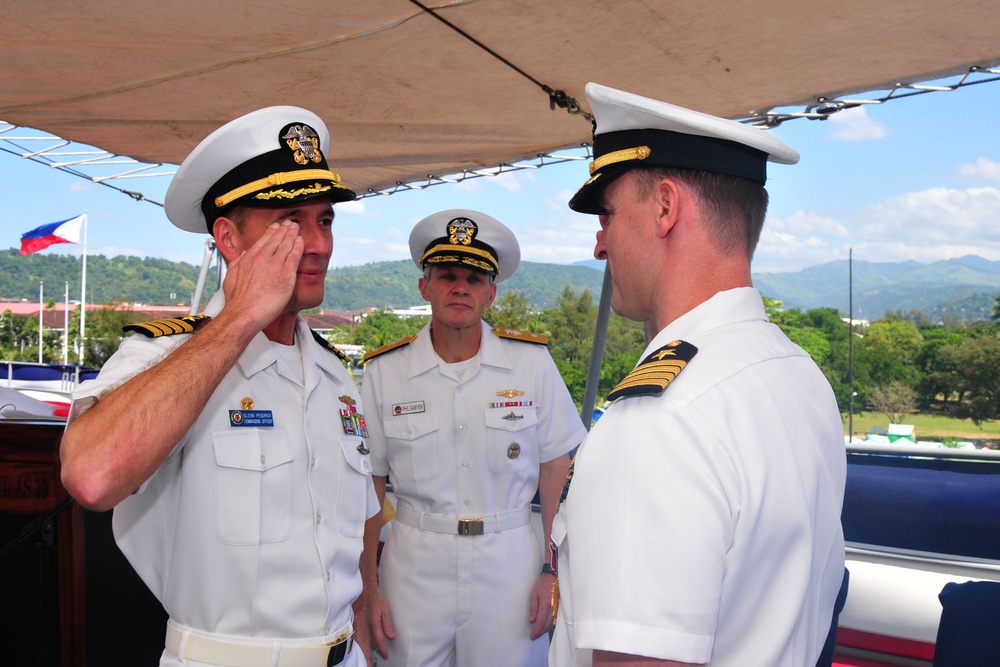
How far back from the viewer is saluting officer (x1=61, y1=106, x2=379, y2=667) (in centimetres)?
127

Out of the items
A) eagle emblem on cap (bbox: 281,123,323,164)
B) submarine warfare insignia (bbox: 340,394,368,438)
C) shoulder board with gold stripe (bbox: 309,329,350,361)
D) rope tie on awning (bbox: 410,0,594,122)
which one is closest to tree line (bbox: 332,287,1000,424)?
rope tie on awning (bbox: 410,0,594,122)

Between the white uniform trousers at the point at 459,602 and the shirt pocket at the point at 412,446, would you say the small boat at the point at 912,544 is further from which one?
the shirt pocket at the point at 412,446

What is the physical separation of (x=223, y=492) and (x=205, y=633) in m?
0.26

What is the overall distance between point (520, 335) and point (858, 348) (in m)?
11.3

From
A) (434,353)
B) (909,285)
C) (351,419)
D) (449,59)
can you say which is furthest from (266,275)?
(909,285)

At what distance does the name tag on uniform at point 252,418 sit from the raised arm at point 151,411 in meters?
0.24

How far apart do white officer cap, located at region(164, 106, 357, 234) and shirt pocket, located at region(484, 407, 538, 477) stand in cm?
125

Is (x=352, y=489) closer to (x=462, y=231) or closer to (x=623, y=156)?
(x=623, y=156)

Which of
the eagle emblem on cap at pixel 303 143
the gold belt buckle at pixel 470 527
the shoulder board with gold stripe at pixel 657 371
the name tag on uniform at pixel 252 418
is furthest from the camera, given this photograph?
the gold belt buckle at pixel 470 527

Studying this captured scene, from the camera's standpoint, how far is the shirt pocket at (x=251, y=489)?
4.91 feet

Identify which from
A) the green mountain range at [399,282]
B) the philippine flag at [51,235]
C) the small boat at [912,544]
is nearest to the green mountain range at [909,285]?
the green mountain range at [399,282]

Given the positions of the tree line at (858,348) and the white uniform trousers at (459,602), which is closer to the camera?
the white uniform trousers at (459,602)

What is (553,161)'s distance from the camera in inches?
171

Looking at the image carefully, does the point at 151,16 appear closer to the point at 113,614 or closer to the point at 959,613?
the point at 113,614
